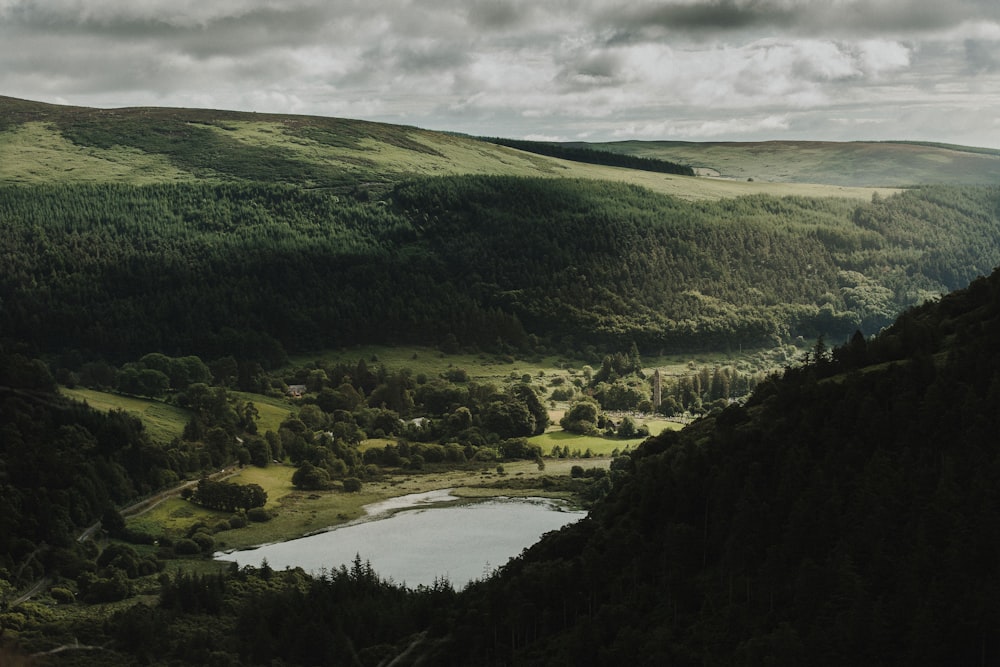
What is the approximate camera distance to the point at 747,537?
70.9 m

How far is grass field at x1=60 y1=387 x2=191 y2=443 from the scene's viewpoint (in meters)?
162

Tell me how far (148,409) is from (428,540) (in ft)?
200

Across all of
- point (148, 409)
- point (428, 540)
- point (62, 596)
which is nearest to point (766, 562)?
point (62, 596)

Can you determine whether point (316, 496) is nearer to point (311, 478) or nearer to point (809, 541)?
point (311, 478)

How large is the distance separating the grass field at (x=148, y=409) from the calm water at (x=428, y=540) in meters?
32.7

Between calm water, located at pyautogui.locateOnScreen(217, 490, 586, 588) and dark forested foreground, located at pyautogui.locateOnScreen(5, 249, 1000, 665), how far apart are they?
20.9 meters

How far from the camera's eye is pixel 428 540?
13050 centimetres

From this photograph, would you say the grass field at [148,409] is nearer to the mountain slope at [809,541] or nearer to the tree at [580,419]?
the tree at [580,419]

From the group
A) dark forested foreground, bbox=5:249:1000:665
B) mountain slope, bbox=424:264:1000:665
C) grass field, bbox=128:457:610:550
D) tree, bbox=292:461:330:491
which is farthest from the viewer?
tree, bbox=292:461:330:491

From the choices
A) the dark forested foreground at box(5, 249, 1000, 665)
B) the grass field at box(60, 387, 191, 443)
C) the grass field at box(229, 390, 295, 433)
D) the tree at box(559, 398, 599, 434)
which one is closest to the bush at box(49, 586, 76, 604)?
the dark forested foreground at box(5, 249, 1000, 665)

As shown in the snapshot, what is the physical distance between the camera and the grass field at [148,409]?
162238mm

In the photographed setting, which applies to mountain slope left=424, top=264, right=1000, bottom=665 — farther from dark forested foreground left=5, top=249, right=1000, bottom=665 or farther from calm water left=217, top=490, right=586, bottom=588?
calm water left=217, top=490, right=586, bottom=588

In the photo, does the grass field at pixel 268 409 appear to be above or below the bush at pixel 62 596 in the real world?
above

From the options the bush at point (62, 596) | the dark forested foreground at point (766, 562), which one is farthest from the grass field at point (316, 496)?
the dark forested foreground at point (766, 562)
